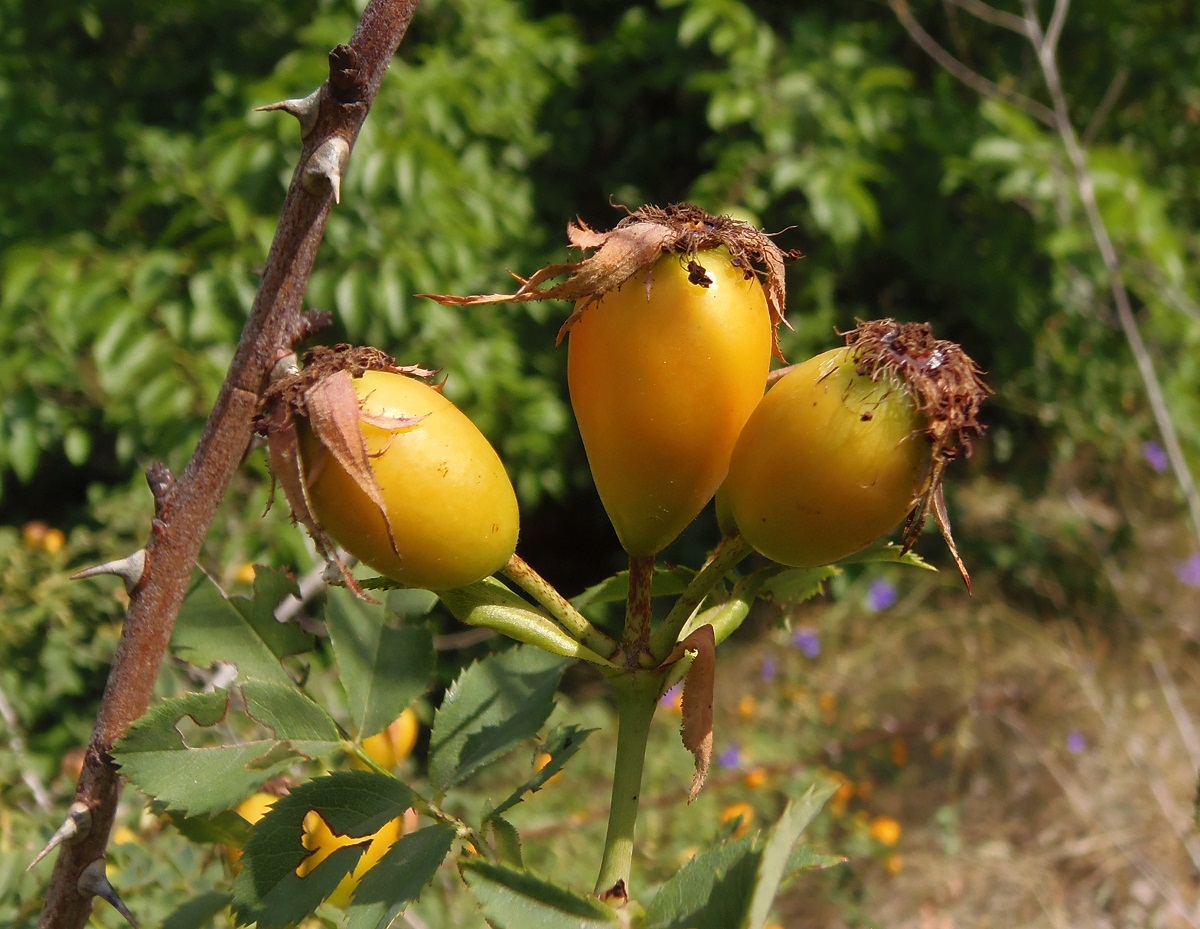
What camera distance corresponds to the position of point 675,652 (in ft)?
1.98

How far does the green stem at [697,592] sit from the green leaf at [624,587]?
6 centimetres

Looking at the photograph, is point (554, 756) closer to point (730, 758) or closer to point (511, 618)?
point (511, 618)

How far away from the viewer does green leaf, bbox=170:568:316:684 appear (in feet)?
2.43

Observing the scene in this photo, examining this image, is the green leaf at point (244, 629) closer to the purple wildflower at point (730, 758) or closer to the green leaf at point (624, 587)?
the green leaf at point (624, 587)

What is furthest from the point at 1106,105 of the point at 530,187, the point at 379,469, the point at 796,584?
the point at 379,469

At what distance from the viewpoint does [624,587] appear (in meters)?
0.73

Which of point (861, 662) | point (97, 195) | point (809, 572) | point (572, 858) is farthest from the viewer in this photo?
point (861, 662)

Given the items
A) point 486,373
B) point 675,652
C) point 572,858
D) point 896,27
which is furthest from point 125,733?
point 896,27

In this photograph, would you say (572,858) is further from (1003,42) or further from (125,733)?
(1003,42)

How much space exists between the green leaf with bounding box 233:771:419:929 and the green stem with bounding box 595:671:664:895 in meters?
0.13

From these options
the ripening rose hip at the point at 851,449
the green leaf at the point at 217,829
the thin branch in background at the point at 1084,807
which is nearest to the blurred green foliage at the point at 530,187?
the thin branch in background at the point at 1084,807

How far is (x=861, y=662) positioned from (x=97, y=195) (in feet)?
11.4

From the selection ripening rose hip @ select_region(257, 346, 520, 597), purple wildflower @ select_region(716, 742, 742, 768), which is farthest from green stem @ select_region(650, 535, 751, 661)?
purple wildflower @ select_region(716, 742, 742, 768)

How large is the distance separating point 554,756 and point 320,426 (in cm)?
27
